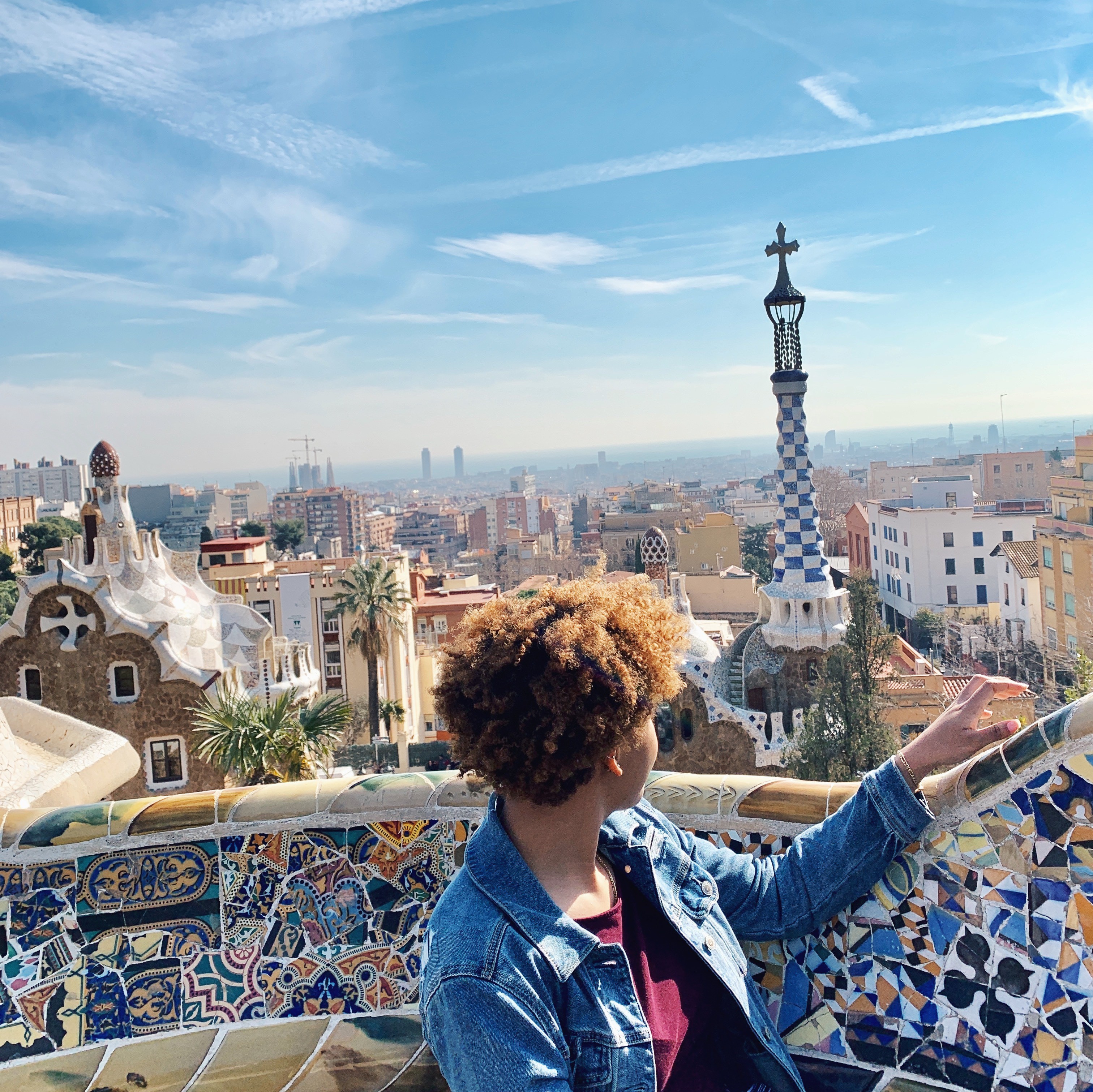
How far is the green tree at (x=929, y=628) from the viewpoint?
36250mm

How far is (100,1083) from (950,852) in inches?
87.3

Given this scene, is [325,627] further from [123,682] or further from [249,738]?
[249,738]

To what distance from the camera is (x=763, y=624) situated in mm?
13539

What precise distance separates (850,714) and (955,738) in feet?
33.5

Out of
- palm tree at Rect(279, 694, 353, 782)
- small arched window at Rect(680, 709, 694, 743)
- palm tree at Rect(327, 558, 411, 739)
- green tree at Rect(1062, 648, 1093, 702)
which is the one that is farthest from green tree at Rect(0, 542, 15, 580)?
green tree at Rect(1062, 648, 1093, 702)

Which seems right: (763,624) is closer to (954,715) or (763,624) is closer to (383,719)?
(954,715)

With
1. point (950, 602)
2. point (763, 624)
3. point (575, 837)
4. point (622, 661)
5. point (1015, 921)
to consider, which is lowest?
point (950, 602)

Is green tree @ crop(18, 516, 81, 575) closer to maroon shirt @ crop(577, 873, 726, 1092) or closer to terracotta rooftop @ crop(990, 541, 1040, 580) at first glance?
terracotta rooftop @ crop(990, 541, 1040, 580)

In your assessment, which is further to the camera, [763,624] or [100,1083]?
[763,624]

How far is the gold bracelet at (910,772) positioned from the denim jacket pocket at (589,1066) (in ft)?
3.16

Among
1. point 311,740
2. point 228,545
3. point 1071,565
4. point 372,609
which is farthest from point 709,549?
point 311,740

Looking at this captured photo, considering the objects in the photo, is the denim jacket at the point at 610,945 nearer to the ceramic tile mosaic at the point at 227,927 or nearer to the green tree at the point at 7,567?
the ceramic tile mosaic at the point at 227,927

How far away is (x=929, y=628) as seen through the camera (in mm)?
36719

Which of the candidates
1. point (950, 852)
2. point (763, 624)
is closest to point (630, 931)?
point (950, 852)
